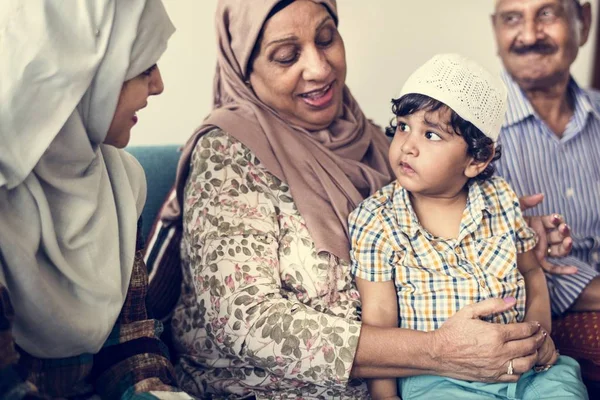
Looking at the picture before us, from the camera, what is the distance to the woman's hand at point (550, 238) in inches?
81.1

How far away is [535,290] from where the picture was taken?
1938 millimetres

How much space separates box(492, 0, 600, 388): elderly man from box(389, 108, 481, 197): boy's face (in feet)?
2.54

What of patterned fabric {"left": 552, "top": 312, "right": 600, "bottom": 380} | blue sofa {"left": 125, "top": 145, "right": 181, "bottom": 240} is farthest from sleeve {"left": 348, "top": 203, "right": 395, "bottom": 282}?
blue sofa {"left": 125, "top": 145, "right": 181, "bottom": 240}

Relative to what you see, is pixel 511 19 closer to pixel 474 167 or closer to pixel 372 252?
pixel 474 167

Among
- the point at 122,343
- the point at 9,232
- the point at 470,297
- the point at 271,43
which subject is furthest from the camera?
the point at 271,43

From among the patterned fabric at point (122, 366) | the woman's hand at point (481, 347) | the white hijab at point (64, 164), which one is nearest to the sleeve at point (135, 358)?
the patterned fabric at point (122, 366)

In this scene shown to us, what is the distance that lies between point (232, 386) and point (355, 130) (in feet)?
2.71

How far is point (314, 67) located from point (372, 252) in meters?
0.54

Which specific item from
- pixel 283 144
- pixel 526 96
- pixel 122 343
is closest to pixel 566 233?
pixel 526 96

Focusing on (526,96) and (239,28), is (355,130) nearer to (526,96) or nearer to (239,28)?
(239,28)

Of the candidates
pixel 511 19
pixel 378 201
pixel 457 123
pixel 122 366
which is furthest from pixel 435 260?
pixel 511 19

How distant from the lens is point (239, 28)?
1967 millimetres

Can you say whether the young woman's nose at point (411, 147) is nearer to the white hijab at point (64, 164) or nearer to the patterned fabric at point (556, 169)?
the white hijab at point (64, 164)

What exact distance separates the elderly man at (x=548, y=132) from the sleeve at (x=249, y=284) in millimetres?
1023
